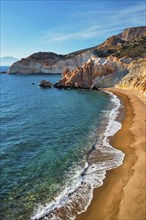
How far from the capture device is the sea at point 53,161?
1548 cm

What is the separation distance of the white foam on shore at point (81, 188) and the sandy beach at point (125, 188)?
1.43ft

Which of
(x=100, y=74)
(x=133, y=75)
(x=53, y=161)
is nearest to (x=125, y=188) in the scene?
(x=53, y=161)

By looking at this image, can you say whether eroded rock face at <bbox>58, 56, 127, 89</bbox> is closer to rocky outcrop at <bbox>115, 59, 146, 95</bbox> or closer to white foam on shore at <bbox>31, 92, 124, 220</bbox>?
rocky outcrop at <bbox>115, 59, 146, 95</bbox>

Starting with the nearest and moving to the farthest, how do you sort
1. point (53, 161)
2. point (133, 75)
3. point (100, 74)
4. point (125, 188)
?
point (125, 188)
point (53, 161)
point (133, 75)
point (100, 74)

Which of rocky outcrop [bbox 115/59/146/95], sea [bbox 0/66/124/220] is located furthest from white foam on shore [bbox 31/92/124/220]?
rocky outcrop [bbox 115/59/146/95]

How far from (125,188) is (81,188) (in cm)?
281

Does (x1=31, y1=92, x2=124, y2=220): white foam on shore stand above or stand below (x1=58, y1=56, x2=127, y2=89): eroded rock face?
below

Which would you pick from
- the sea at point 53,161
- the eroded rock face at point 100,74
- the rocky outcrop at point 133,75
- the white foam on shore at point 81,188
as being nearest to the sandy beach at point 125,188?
the white foam on shore at point 81,188

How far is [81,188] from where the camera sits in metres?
17.2

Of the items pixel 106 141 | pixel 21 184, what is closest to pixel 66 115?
pixel 106 141

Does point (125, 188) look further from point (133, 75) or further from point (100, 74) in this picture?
point (100, 74)

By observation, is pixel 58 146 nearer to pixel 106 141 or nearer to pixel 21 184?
pixel 106 141

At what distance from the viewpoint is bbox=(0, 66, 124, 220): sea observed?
50.8 feet

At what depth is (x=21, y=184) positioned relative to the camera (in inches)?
704
